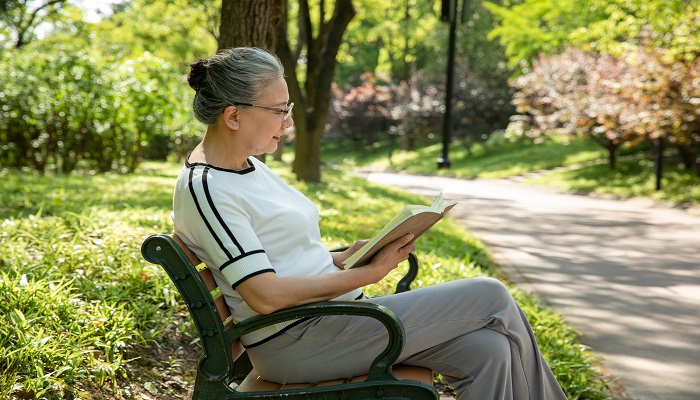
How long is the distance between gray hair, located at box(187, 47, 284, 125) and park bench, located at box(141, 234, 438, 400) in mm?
507

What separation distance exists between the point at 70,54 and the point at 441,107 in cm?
2311

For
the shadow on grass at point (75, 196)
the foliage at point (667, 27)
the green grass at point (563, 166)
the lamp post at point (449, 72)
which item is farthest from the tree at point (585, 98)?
the shadow on grass at point (75, 196)

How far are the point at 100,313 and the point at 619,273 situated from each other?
18.8 ft

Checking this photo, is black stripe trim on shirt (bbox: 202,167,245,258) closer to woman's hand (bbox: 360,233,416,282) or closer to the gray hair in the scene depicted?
the gray hair

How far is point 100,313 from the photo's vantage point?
11.1ft

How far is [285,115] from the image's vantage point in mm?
2516

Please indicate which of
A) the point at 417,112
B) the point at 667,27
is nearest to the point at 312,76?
the point at 667,27

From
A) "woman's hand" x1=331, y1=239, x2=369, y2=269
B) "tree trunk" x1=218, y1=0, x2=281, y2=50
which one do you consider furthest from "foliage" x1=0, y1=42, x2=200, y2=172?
"woman's hand" x1=331, y1=239, x2=369, y2=269

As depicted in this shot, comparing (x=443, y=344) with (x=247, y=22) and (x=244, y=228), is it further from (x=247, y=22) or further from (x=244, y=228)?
(x=247, y=22)

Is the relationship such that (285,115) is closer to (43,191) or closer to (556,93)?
(43,191)

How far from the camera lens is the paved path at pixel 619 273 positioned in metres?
4.49

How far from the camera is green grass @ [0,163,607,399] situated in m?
2.86

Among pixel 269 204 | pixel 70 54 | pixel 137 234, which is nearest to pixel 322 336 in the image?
pixel 269 204

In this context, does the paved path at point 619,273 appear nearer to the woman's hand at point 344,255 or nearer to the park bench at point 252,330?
the woman's hand at point 344,255
